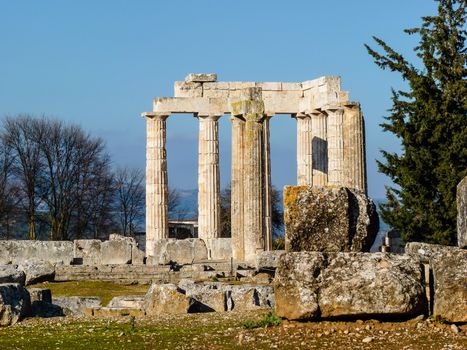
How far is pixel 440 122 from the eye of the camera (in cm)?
4222

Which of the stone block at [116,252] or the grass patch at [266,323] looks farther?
the stone block at [116,252]

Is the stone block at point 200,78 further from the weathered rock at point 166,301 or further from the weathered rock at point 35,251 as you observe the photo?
the weathered rock at point 166,301

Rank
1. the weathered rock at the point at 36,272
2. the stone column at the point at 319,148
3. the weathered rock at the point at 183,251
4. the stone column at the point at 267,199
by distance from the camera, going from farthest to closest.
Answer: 1. the stone column at the point at 319,148
2. the weathered rock at the point at 183,251
3. the stone column at the point at 267,199
4. the weathered rock at the point at 36,272

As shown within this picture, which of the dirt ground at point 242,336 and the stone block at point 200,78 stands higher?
the stone block at point 200,78

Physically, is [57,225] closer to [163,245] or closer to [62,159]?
[62,159]

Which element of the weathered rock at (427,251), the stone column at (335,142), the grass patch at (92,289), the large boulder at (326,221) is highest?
the stone column at (335,142)

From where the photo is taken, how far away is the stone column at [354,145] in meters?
40.3

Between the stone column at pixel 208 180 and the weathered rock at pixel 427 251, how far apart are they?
33.5m

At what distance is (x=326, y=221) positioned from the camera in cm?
1719

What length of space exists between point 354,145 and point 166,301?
63.0 ft

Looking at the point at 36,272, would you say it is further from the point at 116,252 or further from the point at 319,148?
the point at 319,148

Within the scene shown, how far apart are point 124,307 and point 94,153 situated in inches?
2310

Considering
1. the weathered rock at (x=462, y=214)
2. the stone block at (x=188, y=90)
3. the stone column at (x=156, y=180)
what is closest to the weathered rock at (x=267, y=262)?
the stone column at (x=156, y=180)

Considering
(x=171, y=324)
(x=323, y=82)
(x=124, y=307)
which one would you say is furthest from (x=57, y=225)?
(x=171, y=324)
